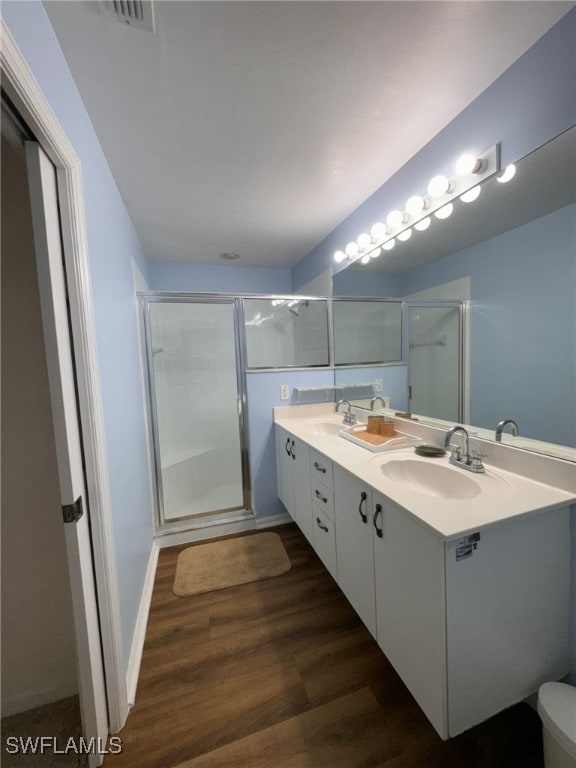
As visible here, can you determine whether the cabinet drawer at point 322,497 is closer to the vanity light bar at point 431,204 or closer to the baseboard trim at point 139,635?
the baseboard trim at point 139,635

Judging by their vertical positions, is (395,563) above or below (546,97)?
below

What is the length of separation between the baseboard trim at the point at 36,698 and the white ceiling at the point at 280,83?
2.33 metres

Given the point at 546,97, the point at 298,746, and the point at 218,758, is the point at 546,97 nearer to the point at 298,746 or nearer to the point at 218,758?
the point at 298,746

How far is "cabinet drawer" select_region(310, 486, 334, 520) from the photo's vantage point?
1.45 meters

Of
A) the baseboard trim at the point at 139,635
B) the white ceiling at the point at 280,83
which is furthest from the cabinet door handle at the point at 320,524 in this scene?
the white ceiling at the point at 280,83

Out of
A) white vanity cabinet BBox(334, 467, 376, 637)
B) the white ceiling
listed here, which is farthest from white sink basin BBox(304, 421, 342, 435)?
the white ceiling

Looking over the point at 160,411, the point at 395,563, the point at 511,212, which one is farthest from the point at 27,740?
the point at 511,212

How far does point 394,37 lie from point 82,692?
2.38 meters

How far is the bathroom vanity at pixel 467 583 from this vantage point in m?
0.82

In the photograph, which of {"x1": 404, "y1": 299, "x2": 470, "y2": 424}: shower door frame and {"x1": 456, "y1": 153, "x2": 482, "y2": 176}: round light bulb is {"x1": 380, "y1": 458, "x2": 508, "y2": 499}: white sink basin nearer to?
{"x1": 404, "y1": 299, "x2": 470, "y2": 424}: shower door frame

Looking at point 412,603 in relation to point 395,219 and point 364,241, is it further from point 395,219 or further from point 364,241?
point 364,241

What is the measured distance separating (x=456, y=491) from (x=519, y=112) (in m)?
1.44

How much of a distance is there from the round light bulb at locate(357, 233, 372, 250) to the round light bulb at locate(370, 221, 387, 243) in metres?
0.05

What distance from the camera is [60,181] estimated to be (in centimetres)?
86
